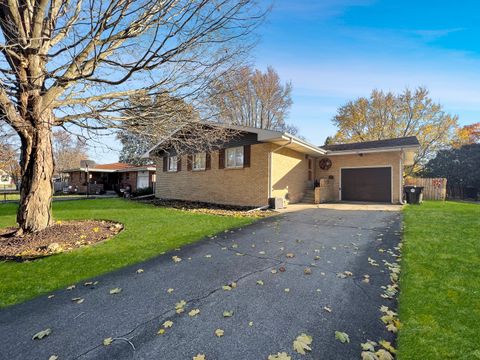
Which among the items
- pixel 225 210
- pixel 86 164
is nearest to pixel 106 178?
pixel 86 164

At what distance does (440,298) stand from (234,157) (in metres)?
11.0

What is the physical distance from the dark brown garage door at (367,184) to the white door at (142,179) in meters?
17.4

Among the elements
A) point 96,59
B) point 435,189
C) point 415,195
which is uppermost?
point 96,59

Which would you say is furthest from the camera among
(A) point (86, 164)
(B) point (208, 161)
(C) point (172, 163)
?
(A) point (86, 164)

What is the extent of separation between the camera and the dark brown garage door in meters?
14.0

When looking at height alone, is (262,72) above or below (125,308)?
above

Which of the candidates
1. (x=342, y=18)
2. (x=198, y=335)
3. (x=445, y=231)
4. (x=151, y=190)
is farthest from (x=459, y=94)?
(x=151, y=190)

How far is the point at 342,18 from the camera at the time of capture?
7.89 m

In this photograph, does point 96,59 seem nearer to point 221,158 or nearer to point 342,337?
point 342,337

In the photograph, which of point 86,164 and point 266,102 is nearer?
point 86,164

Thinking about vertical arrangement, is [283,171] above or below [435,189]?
above

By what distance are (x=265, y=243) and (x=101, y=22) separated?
17.7 ft

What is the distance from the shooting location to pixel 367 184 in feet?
47.9

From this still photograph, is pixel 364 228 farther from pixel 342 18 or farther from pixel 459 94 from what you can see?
pixel 459 94
